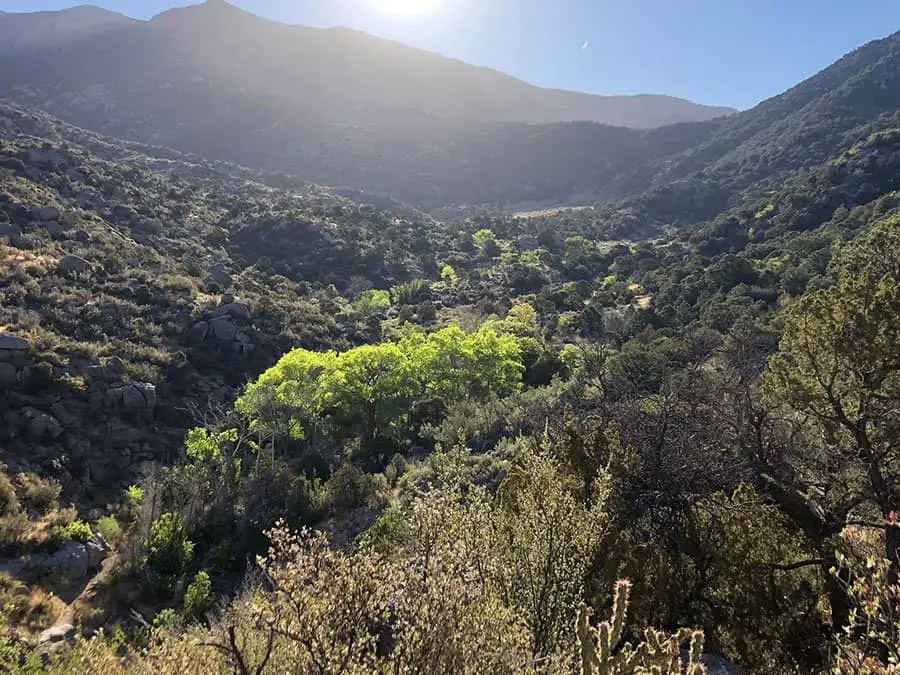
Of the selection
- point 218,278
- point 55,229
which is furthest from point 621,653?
point 55,229

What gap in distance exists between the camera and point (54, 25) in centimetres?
16912

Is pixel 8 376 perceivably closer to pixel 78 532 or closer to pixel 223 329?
pixel 78 532

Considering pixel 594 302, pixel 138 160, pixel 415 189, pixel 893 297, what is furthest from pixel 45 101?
pixel 893 297

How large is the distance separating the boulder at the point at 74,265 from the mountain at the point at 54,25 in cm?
15742

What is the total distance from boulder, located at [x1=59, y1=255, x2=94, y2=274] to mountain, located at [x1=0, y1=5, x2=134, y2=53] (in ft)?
516

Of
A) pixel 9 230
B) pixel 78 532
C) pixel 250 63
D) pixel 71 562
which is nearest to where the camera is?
pixel 71 562

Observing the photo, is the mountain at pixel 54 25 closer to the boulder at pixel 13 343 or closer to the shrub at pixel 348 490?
the boulder at pixel 13 343

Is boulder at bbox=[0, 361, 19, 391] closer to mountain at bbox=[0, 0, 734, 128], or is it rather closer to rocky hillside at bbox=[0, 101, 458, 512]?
rocky hillside at bbox=[0, 101, 458, 512]

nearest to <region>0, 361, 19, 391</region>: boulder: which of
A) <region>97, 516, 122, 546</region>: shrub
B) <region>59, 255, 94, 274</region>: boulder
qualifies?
<region>97, 516, 122, 546</region>: shrub

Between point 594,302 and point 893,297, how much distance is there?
42213 millimetres

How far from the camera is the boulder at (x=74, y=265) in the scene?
33.2 meters

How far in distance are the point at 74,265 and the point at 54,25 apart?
629 feet

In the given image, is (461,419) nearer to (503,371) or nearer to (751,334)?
(503,371)

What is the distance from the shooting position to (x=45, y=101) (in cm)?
11325
